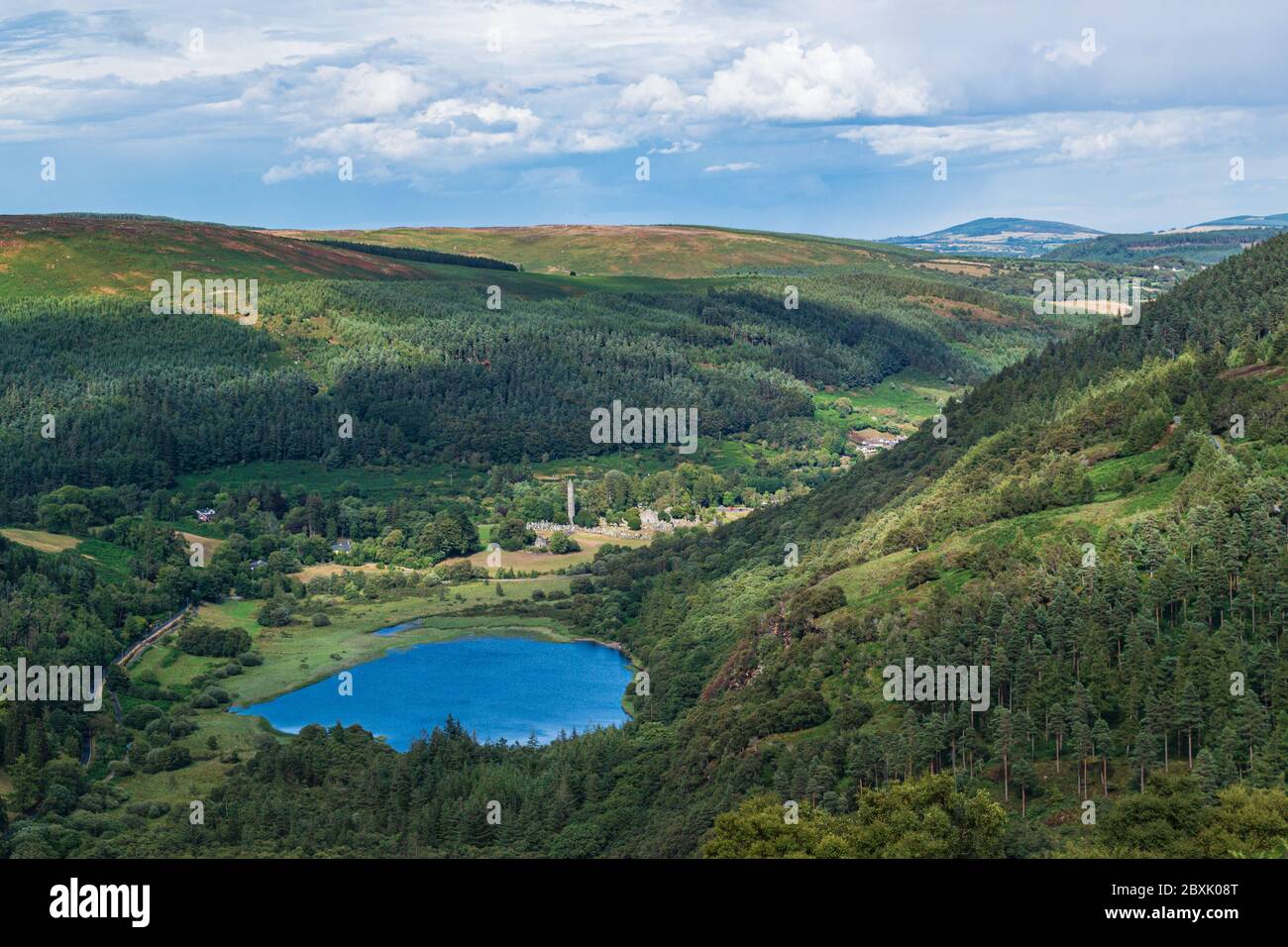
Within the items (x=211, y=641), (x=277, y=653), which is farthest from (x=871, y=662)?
(x=211, y=641)

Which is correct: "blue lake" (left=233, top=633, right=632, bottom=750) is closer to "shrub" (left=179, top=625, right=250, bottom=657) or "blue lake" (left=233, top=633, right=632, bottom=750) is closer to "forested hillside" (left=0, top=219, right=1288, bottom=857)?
"forested hillside" (left=0, top=219, right=1288, bottom=857)

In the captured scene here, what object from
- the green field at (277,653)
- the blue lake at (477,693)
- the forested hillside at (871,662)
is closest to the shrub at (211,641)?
the forested hillside at (871,662)

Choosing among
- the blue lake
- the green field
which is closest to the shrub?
the green field

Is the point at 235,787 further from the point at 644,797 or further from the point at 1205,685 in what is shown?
the point at 1205,685

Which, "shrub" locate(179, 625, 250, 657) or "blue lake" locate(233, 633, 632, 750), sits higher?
"shrub" locate(179, 625, 250, 657)

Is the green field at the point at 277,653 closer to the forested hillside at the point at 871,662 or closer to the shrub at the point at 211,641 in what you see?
the forested hillside at the point at 871,662

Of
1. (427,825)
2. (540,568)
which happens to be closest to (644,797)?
(427,825)

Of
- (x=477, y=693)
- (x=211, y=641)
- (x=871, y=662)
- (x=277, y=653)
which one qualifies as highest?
(x=871, y=662)

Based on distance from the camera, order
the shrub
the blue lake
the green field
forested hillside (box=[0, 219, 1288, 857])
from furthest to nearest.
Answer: the shrub < the blue lake < the green field < forested hillside (box=[0, 219, 1288, 857])

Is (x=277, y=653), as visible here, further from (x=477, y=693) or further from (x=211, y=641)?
(x=477, y=693)
